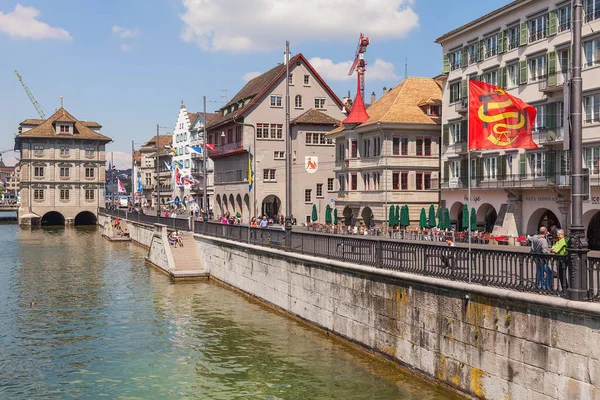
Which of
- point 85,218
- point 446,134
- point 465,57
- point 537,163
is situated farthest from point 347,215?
point 85,218

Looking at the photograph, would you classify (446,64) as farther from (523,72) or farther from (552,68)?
(552,68)

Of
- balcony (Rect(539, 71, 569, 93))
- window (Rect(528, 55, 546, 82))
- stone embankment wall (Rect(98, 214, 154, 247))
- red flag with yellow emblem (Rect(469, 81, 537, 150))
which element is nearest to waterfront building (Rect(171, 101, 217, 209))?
stone embankment wall (Rect(98, 214, 154, 247))

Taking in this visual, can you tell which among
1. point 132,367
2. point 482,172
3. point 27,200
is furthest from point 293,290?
point 27,200

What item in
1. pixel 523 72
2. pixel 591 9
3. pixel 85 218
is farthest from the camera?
pixel 85 218

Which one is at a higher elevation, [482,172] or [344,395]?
[482,172]

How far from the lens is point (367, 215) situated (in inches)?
2340

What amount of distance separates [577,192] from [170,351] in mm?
14643

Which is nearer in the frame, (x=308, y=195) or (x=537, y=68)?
(x=537, y=68)

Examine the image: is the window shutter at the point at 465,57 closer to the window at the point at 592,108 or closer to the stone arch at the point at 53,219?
the window at the point at 592,108

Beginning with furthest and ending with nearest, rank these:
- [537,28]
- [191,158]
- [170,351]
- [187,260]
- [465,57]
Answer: [191,158], [465,57], [187,260], [537,28], [170,351]

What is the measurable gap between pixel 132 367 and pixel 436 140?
4052cm

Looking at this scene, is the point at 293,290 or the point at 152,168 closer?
the point at 293,290

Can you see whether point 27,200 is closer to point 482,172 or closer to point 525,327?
point 482,172

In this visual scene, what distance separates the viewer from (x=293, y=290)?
26.6 m
